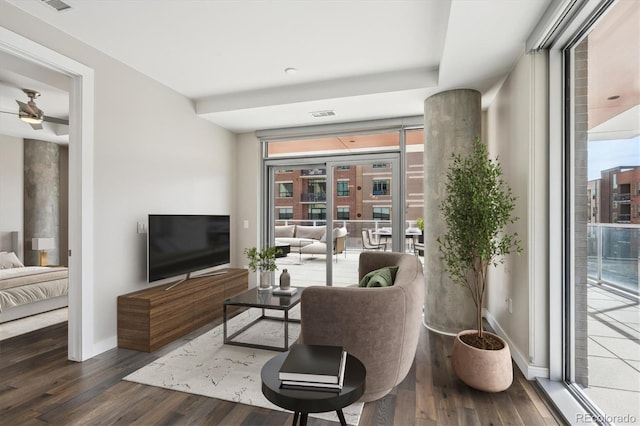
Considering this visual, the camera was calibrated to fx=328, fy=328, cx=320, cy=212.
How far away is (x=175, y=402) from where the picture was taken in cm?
218

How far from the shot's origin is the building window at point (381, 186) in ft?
14.9

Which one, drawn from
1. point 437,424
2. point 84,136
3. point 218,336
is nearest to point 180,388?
point 218,336

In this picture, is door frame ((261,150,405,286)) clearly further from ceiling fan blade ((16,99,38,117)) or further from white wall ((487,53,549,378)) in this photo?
ceiling fan blade ((16,99,38,117))

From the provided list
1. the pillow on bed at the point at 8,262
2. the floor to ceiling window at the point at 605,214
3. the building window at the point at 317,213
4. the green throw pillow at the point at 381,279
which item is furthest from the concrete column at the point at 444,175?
the pillow on bed at the point at 8,262

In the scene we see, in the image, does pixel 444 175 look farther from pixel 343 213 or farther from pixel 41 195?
pixel 41 195

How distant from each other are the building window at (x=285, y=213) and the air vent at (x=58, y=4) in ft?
11.2

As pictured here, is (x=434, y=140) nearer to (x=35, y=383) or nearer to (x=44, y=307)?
(x=35, y=383)

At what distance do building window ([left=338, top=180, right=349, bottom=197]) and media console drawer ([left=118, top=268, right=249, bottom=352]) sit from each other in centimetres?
210

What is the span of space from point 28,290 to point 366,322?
4.26 metres

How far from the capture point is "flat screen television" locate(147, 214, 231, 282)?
10.9 feet

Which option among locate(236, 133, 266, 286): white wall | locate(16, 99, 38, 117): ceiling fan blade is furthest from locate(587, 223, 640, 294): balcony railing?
locate(16, 99, 38, 117): ceiling fan blade

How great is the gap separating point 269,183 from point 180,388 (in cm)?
341

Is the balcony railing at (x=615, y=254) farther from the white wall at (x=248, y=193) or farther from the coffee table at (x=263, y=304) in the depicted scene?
the white wall at (x=248, y=193)

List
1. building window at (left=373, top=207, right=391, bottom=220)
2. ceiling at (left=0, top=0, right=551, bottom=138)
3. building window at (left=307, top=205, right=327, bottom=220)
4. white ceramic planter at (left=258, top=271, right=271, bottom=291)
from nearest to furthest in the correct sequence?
ceiling at (left=0, top=0, right=551, bottom=138) → white ceramic planter at (left=258, top=271, right=271, bottom=291) → building window at (left=373, top=207, right=391, bottom=220) → building window at (left=307, top=205, right=327, bottom=220)
